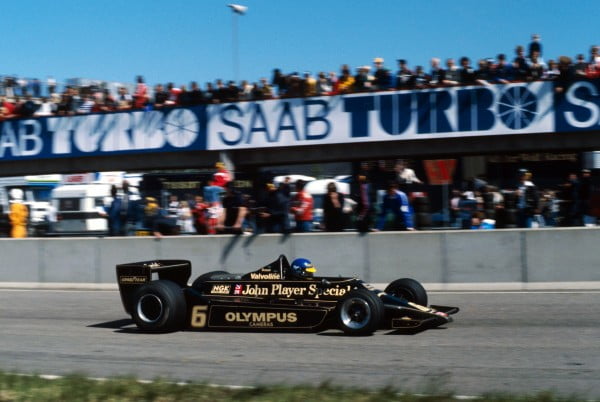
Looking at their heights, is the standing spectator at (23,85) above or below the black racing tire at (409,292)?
above

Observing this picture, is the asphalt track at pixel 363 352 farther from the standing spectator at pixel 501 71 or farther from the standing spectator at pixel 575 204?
the standing spectator at pixel 501 71

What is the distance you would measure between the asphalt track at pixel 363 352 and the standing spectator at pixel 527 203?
90.9 inches

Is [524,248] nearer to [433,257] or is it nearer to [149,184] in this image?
[433,257]

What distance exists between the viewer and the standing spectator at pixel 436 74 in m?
18.7

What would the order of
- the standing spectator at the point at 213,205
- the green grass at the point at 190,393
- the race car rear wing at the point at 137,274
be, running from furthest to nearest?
the standing spectator at the point at 213,205
the race car rear wing at the point at 137,274
the green grass at the point at 190,393

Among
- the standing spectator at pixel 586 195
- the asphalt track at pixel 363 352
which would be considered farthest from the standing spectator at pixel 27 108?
the standing spectator at pixel 586 195

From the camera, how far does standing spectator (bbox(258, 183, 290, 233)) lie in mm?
14781

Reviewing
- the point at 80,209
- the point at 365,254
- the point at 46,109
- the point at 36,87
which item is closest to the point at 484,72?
the point at 365,254

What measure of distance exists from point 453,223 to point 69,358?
7.69 m

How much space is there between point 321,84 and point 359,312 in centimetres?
1149

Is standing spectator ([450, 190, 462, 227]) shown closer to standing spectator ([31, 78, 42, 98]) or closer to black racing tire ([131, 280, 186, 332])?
black racing tire ([131, 280, 186, 332])

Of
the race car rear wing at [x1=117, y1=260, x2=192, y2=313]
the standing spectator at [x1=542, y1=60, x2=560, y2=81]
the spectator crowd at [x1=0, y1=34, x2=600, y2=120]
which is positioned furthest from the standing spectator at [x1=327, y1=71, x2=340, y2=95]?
the race car rear wing at [x1=117, y1=260, x2=192, y2=313]

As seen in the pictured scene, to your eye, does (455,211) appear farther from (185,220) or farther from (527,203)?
(185,220)

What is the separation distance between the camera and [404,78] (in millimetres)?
19125
